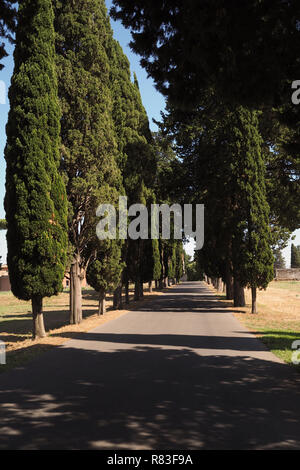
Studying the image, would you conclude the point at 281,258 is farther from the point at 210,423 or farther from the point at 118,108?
the point at 210,423

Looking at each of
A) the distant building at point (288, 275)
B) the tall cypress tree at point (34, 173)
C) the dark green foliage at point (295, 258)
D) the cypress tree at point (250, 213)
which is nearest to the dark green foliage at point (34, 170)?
the tall cypress tree at point (34, 173)

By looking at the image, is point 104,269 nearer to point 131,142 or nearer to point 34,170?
point 34,170

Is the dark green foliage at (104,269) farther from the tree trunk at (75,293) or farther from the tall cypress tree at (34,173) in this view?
the tall cypress tree at (34,173)

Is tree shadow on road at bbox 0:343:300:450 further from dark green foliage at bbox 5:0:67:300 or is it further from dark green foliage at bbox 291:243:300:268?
dark green foliage at bbox 291:243:300:268

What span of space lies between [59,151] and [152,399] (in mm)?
11016

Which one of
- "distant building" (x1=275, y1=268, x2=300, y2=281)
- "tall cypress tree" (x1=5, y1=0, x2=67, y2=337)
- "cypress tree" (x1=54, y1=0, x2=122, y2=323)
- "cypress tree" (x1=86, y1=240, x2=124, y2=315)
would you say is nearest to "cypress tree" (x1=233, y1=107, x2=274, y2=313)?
"cypress tree" (x1=86, y1=240, x2=124, y2=315)

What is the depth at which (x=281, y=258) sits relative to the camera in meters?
187

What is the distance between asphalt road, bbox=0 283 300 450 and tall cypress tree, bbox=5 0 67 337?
9.73 ft

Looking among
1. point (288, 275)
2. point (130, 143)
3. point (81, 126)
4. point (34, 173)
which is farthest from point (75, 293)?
point (288, 275)

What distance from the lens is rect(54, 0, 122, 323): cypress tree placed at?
50.4ft

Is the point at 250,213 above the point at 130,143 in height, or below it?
below

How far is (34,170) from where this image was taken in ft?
40.3

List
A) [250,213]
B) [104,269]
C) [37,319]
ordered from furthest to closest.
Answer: [250,213]
[104,269]
[37,319]

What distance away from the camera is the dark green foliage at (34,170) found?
12172 millimetres
